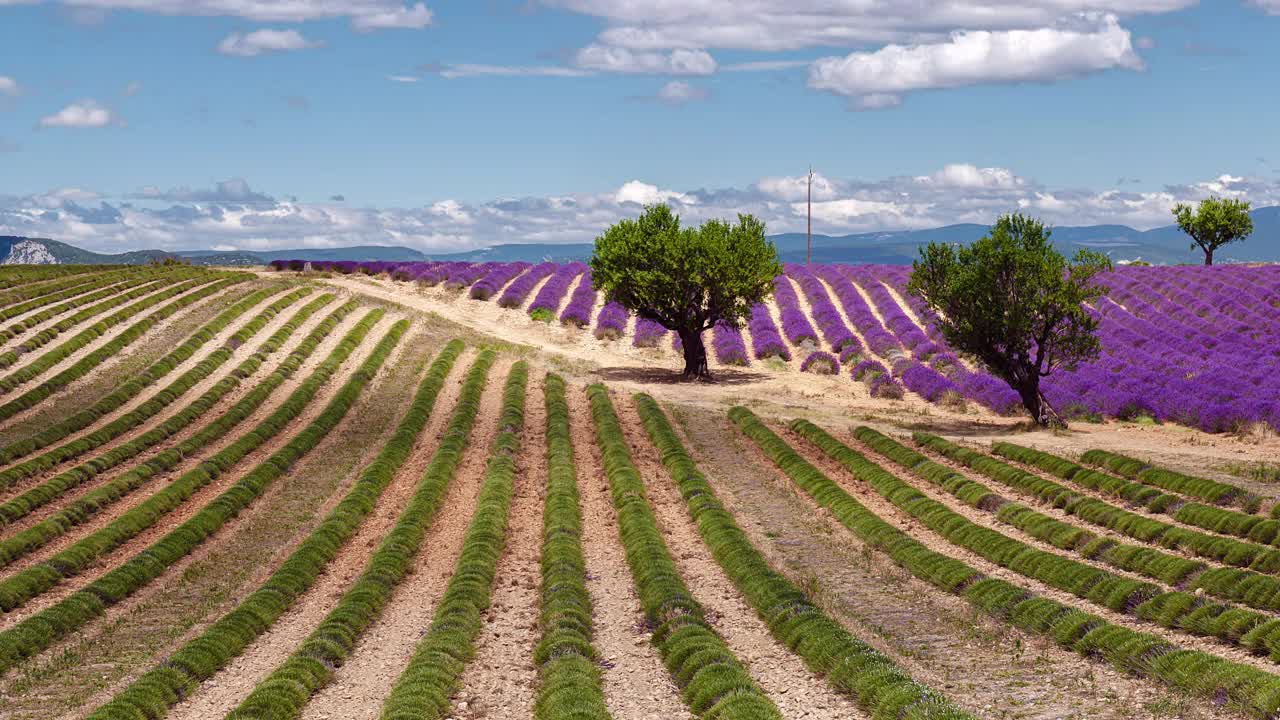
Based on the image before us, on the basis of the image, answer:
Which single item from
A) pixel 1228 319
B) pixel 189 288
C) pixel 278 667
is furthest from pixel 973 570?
pixel 189 288

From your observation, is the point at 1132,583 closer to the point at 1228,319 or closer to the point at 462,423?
the point at 462,423

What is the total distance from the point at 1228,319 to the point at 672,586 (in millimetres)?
49637

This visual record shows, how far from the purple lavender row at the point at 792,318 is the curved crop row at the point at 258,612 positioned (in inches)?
1143

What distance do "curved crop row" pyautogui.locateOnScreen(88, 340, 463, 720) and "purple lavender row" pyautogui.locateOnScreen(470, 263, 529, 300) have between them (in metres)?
42.7

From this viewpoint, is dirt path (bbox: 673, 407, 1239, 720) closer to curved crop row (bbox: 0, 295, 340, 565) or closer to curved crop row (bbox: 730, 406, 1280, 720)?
curved crop row (bbox: 730, 406, 1280, 720)

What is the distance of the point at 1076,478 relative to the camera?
3191cm

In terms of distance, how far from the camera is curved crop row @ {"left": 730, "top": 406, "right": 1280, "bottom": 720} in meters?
15.2

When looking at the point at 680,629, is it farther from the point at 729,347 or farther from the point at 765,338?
the point at 765,338

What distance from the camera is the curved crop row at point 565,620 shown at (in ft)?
54.2

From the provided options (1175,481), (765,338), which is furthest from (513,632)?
(765,338)

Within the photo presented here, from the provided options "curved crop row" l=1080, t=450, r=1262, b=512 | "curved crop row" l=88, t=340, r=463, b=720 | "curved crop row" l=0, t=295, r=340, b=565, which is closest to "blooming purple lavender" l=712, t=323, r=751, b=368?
"curved crop row" l=0, t=295, r=340, b=565

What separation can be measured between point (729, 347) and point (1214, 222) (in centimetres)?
4769

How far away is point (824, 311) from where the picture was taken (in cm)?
7469

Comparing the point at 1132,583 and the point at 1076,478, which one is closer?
the point at 1132,583
